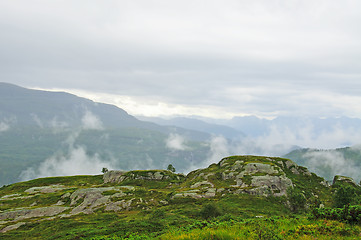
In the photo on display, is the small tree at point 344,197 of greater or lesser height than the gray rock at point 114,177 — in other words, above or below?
above

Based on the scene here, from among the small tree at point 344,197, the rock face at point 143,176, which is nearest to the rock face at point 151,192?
the rock face at point 143,176

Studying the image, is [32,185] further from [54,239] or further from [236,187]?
[236,187]

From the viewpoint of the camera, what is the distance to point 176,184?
102m

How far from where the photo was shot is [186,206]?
61.6 meters

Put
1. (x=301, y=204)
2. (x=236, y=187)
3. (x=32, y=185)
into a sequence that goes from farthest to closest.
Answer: (x=32, y=185) < (x=236, y=187) < (x=301, y=204)

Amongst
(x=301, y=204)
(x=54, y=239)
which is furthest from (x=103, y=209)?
(x=301, y=204)

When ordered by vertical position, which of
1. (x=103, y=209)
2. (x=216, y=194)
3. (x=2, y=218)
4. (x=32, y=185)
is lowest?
(x=32, y=185)

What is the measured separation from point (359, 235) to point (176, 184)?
292 ft

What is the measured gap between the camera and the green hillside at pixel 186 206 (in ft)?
75.1

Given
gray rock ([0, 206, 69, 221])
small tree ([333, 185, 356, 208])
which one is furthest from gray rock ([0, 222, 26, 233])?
small tree ([333, 185, 356, 208])

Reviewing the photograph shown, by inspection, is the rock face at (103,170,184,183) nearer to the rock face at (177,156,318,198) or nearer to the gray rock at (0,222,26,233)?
the rock face at (177,156,318,198)

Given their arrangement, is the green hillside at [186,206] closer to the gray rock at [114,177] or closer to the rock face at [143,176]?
the rock face at [143,176]

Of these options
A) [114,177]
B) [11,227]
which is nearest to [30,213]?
[11,227]

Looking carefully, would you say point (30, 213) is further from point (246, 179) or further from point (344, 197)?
point (344, 197)
